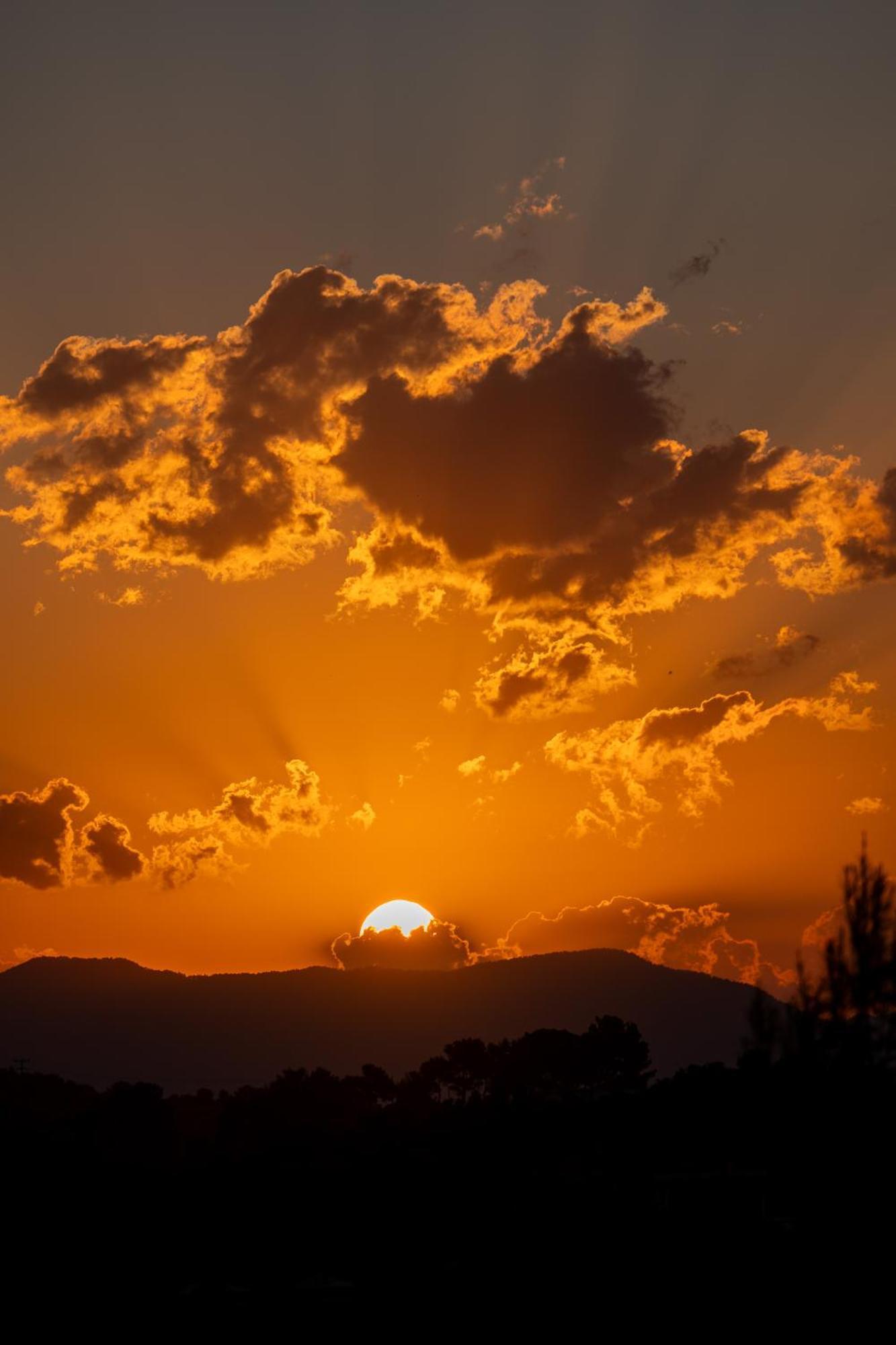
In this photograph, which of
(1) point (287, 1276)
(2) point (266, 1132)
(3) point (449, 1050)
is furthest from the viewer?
(3) point (449, 1050)

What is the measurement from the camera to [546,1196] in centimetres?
5728

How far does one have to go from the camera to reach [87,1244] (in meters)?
58.7

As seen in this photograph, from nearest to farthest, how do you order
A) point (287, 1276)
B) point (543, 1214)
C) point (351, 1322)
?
point (351, 1322), point (287, 1276), point (543, 1214)

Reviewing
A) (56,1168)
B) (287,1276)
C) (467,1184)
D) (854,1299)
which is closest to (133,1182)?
(56,1168)

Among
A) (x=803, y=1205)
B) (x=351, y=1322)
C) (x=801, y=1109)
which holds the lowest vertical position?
(x=351, y=1322)

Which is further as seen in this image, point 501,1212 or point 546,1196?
point 546,1196

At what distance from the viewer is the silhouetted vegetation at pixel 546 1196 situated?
4416cm

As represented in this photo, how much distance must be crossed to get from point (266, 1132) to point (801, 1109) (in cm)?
8320

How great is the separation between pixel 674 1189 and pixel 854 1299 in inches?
627

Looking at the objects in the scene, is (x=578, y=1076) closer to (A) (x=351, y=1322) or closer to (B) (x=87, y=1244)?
(B) (x=87, y=1244)

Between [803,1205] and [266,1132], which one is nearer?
[803,1205]

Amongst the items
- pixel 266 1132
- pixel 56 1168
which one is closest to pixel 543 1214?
pixel 56 1168

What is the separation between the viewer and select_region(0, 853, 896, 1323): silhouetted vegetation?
145ft

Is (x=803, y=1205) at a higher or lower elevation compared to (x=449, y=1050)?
lower
